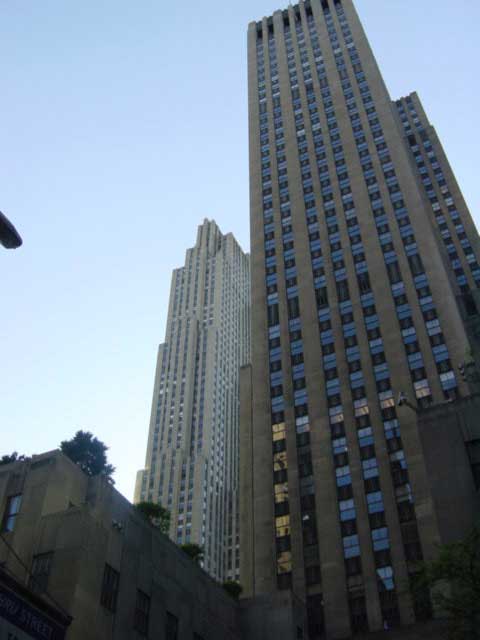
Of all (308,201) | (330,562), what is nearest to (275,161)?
(308,201)

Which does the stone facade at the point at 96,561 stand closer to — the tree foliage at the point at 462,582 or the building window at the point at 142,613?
the building window at the point at 142,613

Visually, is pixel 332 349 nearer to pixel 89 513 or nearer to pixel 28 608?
pixel 89 513

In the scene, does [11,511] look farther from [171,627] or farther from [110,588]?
[171,627]

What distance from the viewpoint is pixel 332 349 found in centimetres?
8262

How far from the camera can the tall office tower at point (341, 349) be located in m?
66.3

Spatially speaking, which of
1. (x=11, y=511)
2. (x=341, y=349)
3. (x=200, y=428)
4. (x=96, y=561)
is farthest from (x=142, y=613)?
(x=200, y=428)

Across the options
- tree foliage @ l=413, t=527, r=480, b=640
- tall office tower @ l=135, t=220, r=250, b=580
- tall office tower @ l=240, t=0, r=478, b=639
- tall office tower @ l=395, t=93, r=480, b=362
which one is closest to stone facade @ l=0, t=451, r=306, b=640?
tree foliage @ l=413, t=527, r=480, b=640

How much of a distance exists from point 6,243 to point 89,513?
25718 mm

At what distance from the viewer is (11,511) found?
126 feet

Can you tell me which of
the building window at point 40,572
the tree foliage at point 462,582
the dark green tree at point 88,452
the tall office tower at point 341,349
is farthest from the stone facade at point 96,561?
the tall office tower at point 341,349

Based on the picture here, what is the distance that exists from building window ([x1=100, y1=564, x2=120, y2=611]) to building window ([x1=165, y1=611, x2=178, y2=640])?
6.15 meters

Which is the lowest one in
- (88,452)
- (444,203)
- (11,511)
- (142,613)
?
(142,613)

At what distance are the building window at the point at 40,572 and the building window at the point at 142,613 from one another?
664cm

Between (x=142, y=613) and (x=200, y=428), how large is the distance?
124521 millimetres
